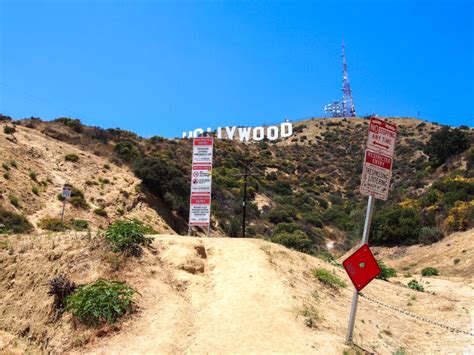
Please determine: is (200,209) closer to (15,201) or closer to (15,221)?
(15,221)

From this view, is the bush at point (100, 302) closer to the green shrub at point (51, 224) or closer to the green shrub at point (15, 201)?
the green shrub at point (51, 224)

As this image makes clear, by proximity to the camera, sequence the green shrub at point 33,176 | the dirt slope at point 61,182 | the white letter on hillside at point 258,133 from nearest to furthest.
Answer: the dirt slope at point 61,182 → the green shrub at point 33,176 → the white letter on hillside at point 258,133

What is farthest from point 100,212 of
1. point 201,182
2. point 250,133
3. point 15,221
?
point 250,133

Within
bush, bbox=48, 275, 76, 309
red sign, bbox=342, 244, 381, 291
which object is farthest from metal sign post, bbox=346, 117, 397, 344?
bush, bbox=48, 275, 76, 309

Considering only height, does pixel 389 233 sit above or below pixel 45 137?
below

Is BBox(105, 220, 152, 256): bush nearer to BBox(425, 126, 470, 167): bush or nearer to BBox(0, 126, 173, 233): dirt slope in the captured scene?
BBox(0, 126, 173, 233): dirt slope

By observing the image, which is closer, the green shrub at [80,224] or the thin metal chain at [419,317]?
the thin metal chain at [419,317]

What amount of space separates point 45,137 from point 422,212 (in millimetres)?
32282

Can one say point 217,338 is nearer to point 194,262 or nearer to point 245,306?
point 245,306

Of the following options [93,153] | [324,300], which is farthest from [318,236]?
[324,300]

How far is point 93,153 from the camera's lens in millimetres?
39719

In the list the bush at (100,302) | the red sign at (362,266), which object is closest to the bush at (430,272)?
the red sign at (362,266)

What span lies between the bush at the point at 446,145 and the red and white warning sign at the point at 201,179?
43.5 m

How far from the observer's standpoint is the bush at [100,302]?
7250 mm
